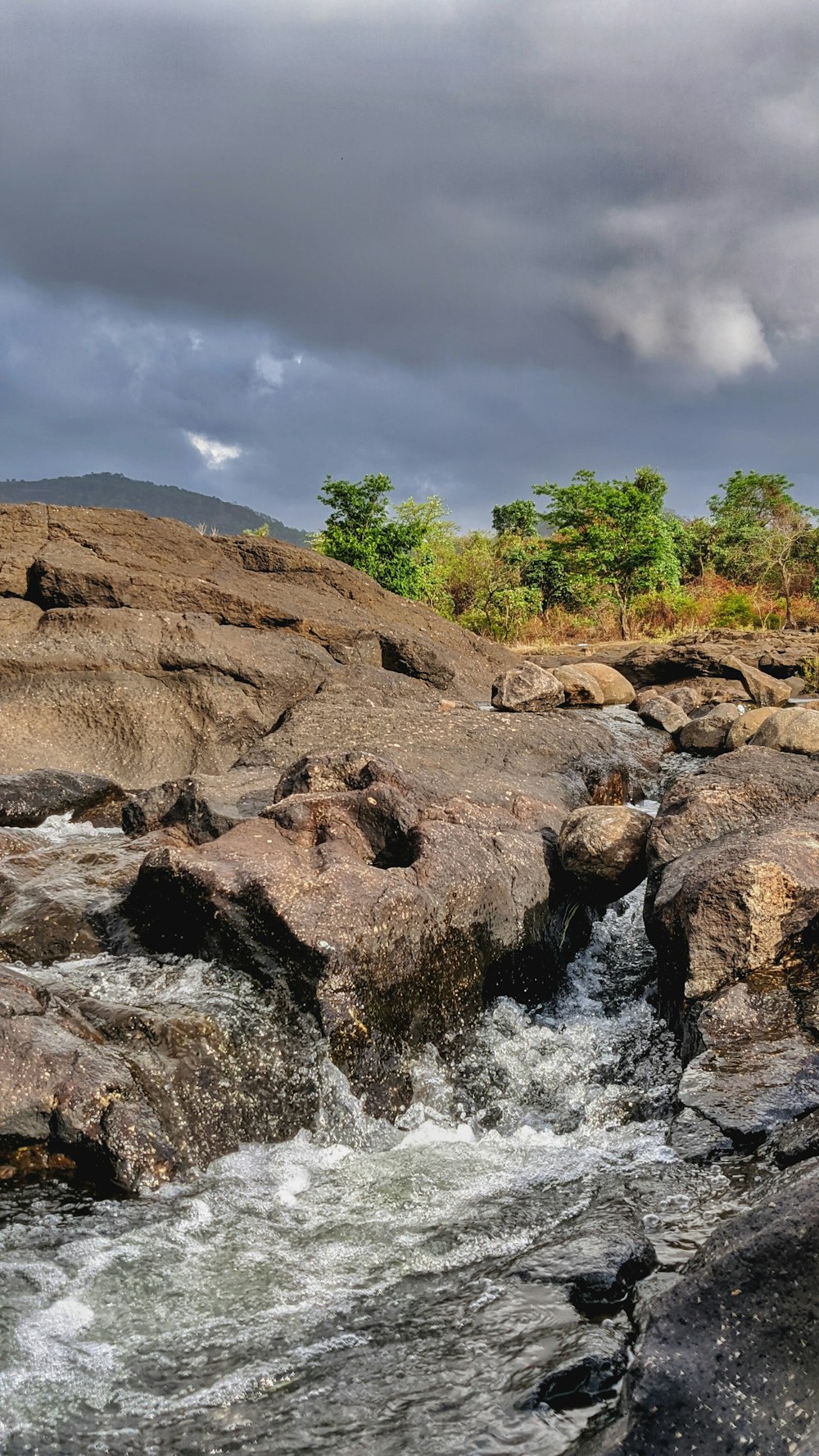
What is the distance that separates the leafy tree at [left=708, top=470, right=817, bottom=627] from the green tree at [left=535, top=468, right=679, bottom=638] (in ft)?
24.8

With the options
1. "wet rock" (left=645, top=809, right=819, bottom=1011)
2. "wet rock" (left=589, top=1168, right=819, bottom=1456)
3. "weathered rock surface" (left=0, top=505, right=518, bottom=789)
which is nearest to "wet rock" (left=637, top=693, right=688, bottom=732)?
"weathered rock surface" (left=0, top=505, right=518, bottom=789)

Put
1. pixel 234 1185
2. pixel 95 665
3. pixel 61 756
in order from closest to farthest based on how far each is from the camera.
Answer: pixel 234 1185 → pixel 61 756 → pixel 95 665

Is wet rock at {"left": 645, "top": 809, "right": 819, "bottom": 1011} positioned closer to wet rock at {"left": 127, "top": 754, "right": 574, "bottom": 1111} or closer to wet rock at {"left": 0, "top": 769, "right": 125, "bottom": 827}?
wet rock at {"left": 127, "top": 754, "right": 574, "bottom": 1111}

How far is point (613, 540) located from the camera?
31.6m

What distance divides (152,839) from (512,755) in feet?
10.6

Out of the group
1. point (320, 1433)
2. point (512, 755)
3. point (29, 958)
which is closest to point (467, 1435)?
point (320, 1433)

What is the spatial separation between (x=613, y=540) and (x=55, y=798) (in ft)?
81.1

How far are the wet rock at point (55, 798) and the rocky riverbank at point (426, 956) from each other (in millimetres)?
26

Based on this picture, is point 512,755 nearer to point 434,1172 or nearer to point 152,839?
point 152,839

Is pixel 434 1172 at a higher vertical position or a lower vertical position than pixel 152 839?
lower

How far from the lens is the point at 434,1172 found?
4.35 metres

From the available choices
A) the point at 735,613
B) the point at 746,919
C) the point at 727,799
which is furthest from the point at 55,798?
the point at 735,613

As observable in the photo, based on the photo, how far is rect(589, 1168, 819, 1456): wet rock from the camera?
2.35 meters

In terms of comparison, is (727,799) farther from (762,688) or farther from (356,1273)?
(762,688)
